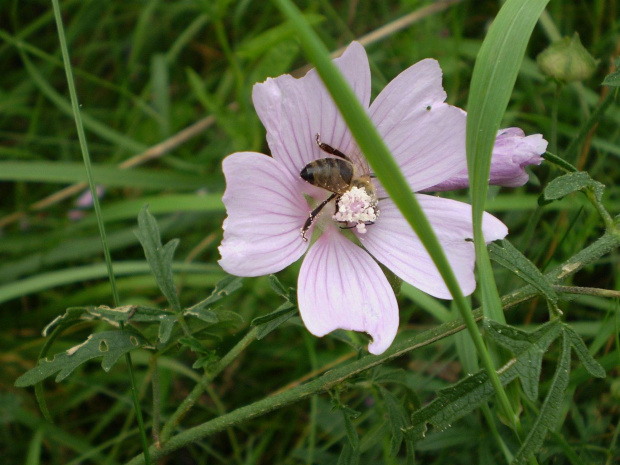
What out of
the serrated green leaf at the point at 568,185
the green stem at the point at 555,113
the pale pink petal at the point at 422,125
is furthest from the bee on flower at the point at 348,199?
the green stem at the point at 555,113

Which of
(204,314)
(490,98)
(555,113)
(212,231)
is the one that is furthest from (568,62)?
(212,231)

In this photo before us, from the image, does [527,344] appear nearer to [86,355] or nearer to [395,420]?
[395,420]

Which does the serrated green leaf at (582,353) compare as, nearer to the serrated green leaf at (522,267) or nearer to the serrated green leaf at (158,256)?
the serrated green leaf at (522,267)

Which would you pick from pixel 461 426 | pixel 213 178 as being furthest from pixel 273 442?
pixel 213 178

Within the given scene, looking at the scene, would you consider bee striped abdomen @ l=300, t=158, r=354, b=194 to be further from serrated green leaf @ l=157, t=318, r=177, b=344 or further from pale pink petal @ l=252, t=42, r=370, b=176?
serrated green leaf @ l=157, t=318, r=177, b=344

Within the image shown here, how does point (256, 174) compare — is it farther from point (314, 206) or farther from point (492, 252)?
point (492, 252)

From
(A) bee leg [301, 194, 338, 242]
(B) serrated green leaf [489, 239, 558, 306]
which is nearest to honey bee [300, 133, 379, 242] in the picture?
(A) bee leg [301, 194, 338, 242]

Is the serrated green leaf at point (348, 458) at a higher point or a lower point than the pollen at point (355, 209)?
lower
